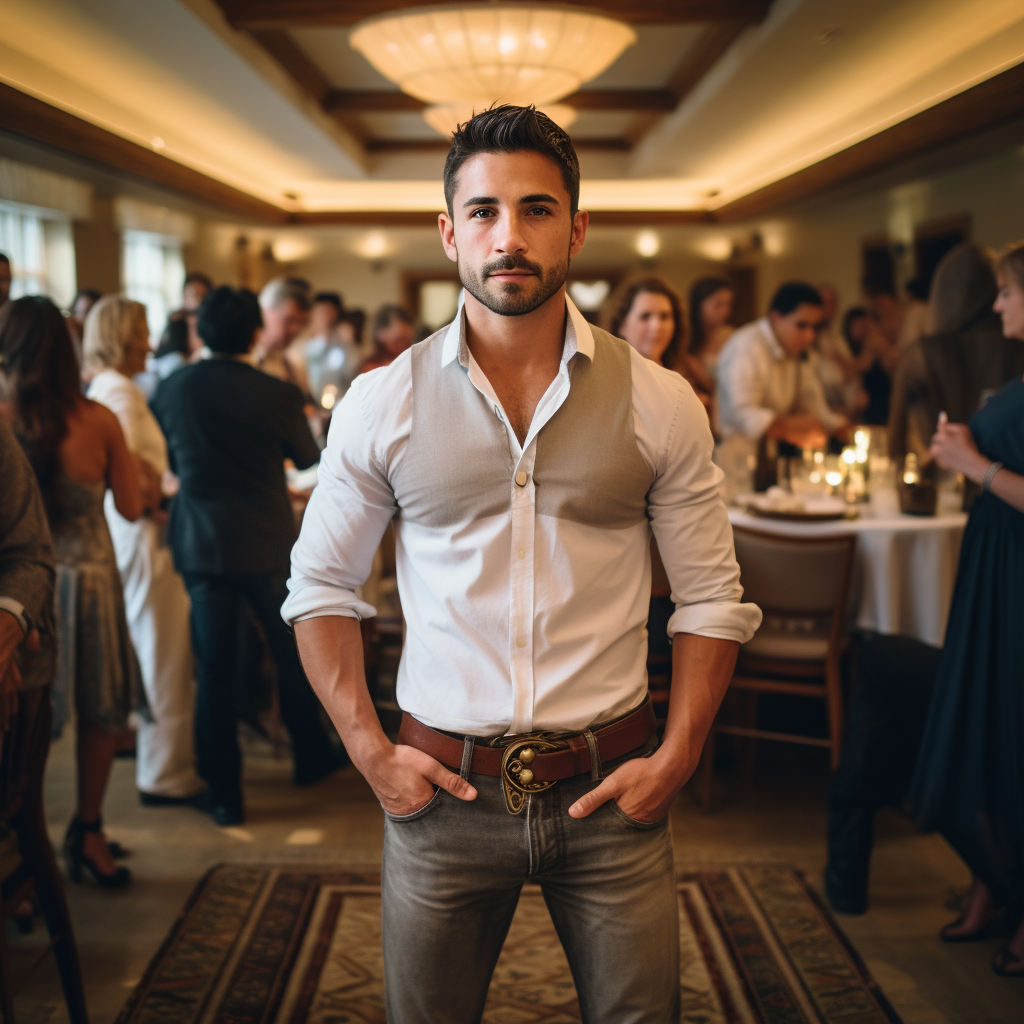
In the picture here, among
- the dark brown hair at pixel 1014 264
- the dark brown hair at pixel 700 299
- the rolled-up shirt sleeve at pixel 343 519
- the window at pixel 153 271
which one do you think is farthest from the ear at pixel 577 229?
the window at pixel 153 271

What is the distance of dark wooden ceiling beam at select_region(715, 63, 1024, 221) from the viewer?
17.5ft

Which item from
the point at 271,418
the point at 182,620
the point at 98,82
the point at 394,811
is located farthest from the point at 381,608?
the point at 98,82

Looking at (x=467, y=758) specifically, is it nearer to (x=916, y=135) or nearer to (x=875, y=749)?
(x=875, y=749)

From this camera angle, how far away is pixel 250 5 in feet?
16.5

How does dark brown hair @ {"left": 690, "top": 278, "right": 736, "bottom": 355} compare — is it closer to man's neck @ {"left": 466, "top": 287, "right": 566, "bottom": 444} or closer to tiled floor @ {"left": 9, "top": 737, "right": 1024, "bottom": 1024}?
tiled floor @ {"left": 9, "top": 737, "right": 1024, "bottom": 1024}

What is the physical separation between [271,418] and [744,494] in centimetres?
188

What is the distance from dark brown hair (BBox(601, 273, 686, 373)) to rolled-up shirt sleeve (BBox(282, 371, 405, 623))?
2302 millimetres

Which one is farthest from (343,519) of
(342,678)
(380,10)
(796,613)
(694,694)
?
(380,10)

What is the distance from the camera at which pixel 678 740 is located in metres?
1.37

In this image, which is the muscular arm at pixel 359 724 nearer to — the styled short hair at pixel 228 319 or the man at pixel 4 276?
the styled short hair at pixel 228 319

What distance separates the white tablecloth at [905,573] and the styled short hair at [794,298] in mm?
1413

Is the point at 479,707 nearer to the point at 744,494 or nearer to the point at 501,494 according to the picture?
the point at 501,494

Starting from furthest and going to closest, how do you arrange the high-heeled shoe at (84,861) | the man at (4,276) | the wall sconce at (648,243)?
the wall sconce at (648,243) < the man at (4,276) < the high-heeled shoe at (84,861)

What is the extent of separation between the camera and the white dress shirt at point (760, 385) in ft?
14.5
